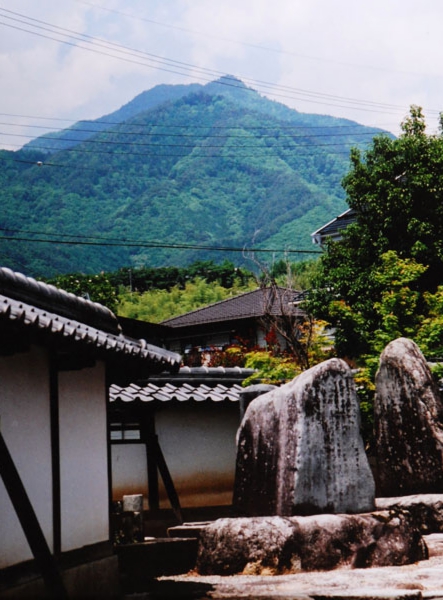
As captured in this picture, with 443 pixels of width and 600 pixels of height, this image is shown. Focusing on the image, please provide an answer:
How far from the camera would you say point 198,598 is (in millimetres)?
9664

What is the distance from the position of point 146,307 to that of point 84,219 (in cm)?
7248

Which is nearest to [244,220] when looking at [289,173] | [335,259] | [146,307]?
[289,173]

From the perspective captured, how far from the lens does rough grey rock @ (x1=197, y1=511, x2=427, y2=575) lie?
11.8 meters

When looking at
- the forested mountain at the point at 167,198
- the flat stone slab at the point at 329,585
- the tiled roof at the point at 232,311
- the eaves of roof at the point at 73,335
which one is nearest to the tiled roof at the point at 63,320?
the eaves of roof at the point at 73,335

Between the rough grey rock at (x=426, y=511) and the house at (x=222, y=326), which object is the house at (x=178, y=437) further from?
the house at (x=222, y=326)

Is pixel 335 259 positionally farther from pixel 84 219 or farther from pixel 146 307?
pixel 84 219

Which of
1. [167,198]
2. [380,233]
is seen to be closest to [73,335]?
[380,233]

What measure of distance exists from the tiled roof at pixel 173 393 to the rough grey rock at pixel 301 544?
5.95 m

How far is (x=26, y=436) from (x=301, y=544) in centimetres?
457

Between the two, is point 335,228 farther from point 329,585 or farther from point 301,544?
point 329,585

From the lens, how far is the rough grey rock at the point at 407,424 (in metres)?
Answer: 17.1

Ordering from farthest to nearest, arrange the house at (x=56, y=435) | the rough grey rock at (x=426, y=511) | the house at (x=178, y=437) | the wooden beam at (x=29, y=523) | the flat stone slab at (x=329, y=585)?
the house at (x=178, y=437) → the rough grey rock at (x=426, y=511) → the flat stone slab at (x=329, y=585) → the house at (x=56, y=435) → the wooden beam at (x=29, y=523)

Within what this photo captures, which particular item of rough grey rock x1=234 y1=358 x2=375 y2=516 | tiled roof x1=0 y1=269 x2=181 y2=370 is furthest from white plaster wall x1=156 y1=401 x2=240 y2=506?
tiled roof x1=0 y1=269 x2=181 y2=370

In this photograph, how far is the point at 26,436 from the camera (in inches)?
372
